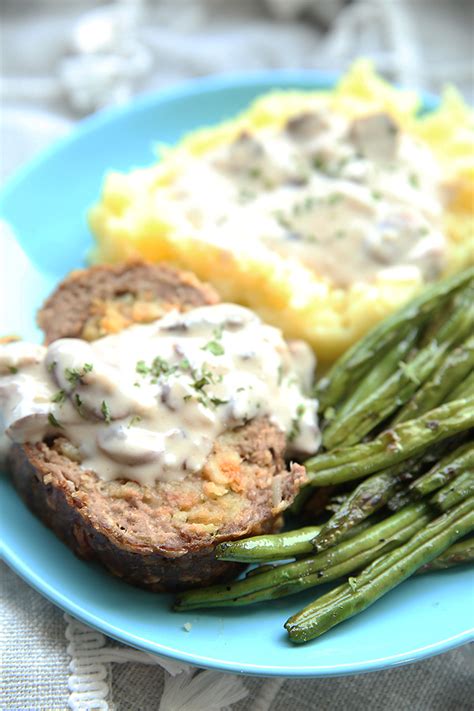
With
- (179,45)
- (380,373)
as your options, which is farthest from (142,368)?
(179,45)

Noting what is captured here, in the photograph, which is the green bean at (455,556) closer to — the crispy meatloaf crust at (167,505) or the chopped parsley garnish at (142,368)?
the crispy meatloaf crust at (167,505)

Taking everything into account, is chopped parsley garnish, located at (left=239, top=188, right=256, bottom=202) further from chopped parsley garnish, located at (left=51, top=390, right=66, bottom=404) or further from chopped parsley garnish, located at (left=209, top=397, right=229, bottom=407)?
chopped parsley garnish, located at (left=51, top=390, right=66, bottom=404)

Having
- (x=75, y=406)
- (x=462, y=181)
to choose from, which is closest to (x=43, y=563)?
(x=75, y=406)

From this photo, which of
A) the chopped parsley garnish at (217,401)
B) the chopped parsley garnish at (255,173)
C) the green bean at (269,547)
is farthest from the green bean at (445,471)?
the chopped parsley garnish at (255,173)

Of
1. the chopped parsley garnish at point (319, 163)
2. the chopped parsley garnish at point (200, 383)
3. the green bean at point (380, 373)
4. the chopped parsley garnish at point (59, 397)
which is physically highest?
the chopped parsley garnish at point (319, 163)

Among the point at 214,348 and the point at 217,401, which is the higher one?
the point at 214,348

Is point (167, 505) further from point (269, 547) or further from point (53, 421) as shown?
point (53, 421)

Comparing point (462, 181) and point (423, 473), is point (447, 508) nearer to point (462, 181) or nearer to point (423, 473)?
point (423, 473)
